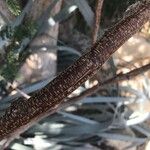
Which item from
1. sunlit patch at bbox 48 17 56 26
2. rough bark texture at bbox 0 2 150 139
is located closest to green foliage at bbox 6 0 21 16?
rough bark texture at bbox 0 2 150 139

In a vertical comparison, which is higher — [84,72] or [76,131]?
[84,72]

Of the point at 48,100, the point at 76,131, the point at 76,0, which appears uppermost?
the point at 76,0

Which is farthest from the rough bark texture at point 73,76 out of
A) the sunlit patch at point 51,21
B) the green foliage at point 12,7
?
the sunlit patch at point 51,21

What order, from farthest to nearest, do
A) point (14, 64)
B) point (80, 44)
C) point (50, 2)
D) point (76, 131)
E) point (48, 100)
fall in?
1. point (80, 44)
2. point (76, 131)
3. point (50, 2)
4. point (14, 64)
5. point (48, 100)

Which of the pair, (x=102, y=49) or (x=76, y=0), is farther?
(x=76, y=0)

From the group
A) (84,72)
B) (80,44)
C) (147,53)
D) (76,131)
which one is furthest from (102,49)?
(147,53)

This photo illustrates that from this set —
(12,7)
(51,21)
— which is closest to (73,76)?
(12,7)

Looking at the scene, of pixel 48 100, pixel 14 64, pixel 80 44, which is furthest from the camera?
pixel 80 44

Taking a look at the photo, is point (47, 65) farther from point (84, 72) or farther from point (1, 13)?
point (84, 72)

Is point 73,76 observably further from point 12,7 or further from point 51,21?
point 51,21
